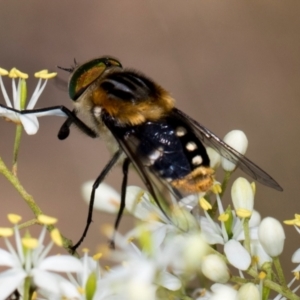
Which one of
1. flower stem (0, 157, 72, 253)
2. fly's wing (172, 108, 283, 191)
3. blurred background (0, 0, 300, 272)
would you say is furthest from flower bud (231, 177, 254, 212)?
blurred background (0, 0, 300, 272)

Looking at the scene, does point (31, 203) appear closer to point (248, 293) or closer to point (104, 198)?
point (104, 198)

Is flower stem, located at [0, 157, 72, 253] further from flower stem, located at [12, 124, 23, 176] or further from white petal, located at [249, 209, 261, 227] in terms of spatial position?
white petal, located at [249, 209, 261, 227]

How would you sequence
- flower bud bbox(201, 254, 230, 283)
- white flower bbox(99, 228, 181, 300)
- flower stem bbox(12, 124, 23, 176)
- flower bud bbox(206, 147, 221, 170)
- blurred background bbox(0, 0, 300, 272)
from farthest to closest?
blurred background bbox(0, 0, 300, 272) < flower bud bbox(206, 147, 221, 170) < flower stem bbox(12, 124, 23, 176) < flower bud bbox(201, 254, 230, 283) < white flower bbox(99, 228, 181, 300)

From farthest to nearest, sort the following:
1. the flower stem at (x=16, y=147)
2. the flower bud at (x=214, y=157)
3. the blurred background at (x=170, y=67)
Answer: the blurred background at (x=170, y=67), the flower bud at (x=214, y=157), the flower stem at (x=16, y=147)

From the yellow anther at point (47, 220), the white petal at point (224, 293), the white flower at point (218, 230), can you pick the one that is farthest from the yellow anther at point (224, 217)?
the yellow anther at point (47, 220)

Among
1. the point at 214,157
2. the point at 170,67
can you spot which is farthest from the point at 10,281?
the point at 170,67

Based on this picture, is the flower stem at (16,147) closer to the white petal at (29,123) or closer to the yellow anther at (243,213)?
the white petal at (29,123)

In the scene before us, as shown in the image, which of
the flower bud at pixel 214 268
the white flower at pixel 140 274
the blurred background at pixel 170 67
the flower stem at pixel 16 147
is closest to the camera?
the white flower at pixel 140 274

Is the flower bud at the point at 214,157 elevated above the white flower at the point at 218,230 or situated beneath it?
elevated above
